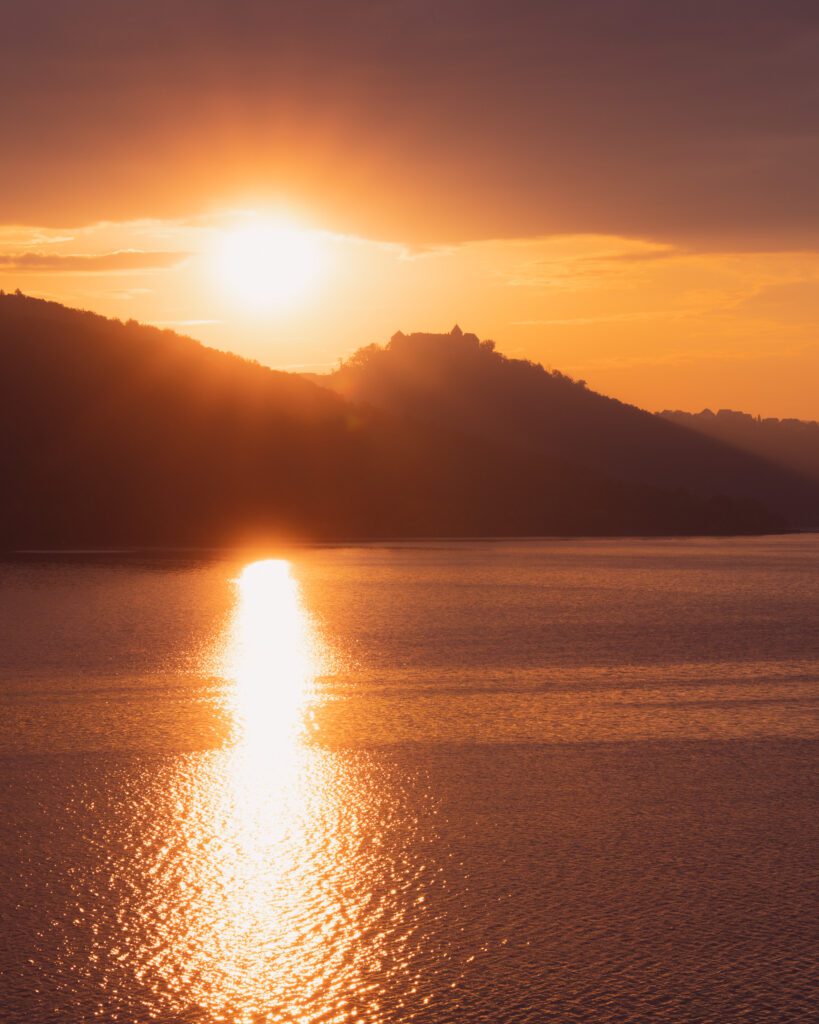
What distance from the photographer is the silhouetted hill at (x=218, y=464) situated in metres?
101

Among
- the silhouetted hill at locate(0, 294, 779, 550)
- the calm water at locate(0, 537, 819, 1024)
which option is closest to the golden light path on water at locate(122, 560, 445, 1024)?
the calm water at locate(0, 537, 819, 1024)

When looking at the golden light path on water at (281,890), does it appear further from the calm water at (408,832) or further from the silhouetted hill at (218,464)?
the silhouetted hill at (218,464)

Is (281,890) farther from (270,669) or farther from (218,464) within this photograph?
(218,464)

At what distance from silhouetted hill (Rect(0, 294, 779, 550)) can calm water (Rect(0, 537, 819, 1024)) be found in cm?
6955

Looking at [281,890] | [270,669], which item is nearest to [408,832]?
[281,890]

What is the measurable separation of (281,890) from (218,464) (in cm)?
10420

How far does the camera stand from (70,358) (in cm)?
11425

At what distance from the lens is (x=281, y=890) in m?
9.38

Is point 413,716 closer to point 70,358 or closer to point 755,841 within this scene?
point 755,841

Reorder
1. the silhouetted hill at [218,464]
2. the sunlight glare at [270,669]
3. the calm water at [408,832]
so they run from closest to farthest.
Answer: the calm water at [408,832], the sunlight glare at [270,669], the silhouetted hill at [218,464]

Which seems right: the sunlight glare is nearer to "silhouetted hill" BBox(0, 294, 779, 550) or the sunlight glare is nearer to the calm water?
the calm water

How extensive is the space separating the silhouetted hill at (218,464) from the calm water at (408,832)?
228 feet

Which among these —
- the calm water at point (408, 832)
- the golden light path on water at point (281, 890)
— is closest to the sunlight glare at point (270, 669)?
the calm water at point (408, 832)

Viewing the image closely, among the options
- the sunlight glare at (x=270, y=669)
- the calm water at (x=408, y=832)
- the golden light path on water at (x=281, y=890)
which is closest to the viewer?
the golden light path on water at (x=281, y=890)
